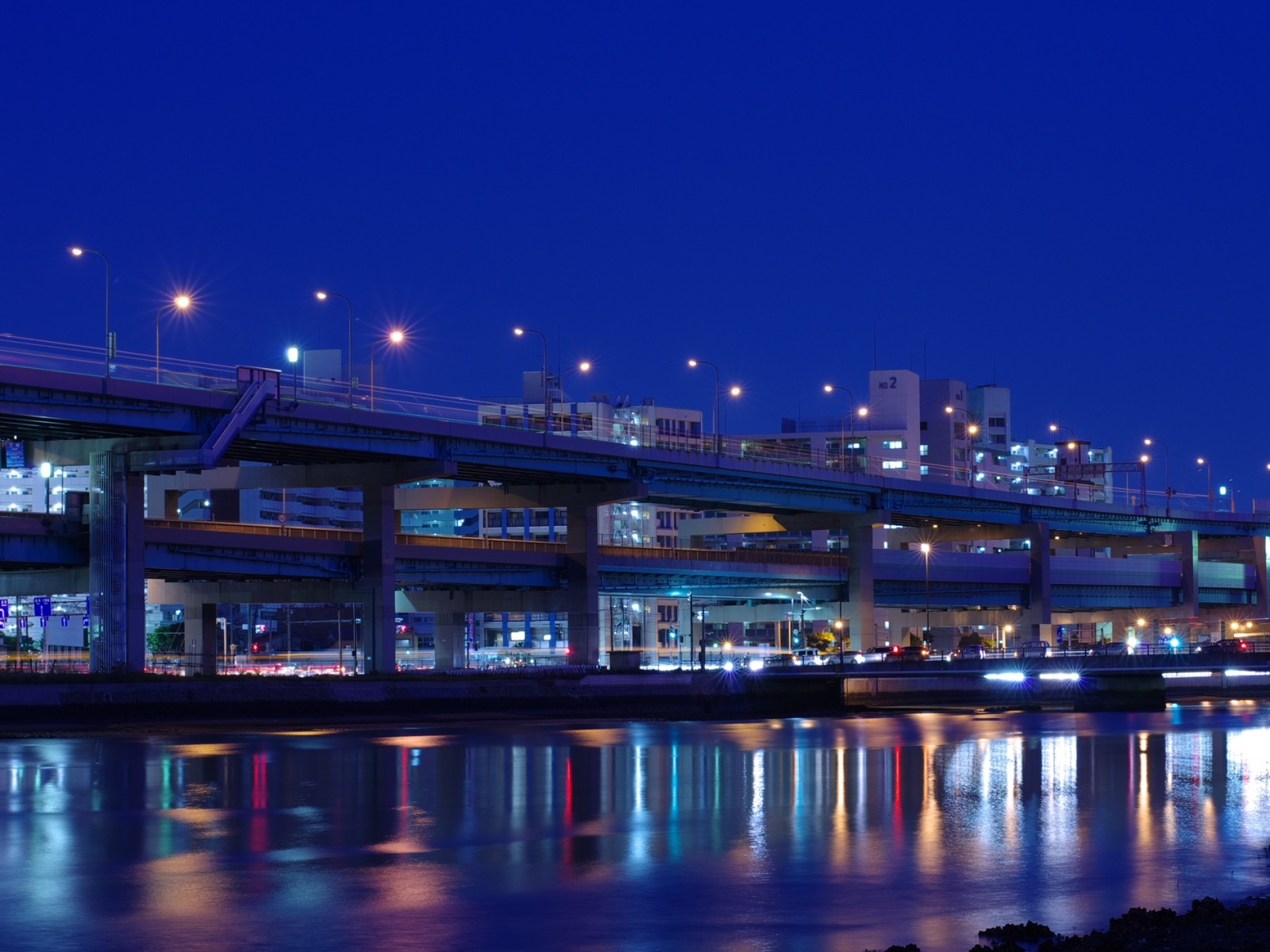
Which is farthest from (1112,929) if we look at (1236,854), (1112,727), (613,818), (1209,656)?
(1209,656)

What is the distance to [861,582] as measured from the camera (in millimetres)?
132250

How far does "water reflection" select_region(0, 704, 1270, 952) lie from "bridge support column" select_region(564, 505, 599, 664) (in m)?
47.7

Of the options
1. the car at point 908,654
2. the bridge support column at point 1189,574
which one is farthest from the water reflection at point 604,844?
the bridge support column at point 1189,574

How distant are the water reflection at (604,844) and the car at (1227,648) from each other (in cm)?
4736

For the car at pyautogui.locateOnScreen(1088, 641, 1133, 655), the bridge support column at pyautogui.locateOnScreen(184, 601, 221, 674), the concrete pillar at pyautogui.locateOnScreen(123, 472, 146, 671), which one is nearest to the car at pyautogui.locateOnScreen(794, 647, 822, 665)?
the car at pyautogui.locateOnScreen(1088, 641, 1133, 655)

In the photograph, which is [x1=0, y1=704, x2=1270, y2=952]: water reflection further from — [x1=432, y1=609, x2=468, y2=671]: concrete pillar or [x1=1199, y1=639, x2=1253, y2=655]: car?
[x1=432, y1=609, x2=468, y2=671]: concrete pillar

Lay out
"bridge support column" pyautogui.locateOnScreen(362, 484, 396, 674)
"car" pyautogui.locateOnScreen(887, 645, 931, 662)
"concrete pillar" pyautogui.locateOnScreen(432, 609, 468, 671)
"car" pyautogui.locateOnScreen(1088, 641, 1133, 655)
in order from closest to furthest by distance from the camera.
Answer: "bridge support column" pyautogui.locateOnScreen(362, 484, 396, 674) → "car" pyautogui.locateOnScreen(887, 645, 931, 662) → "concrete pillar" pyautogui.locateOnScreen(432, 609, 468, 671) → "car" pyautogui.locateOnScreen(1088, 641, 1133, 655)

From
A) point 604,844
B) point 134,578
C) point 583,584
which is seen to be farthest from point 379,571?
point 604,844

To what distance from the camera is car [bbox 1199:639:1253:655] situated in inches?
4117

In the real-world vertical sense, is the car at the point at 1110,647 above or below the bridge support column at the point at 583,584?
below

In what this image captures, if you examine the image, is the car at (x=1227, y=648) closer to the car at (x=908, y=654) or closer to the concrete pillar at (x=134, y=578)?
the car at (x=908, y=654)

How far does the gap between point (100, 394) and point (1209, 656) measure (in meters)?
62.0

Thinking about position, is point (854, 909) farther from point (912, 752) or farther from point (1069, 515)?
point (1069, 515)

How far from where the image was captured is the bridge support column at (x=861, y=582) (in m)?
132
